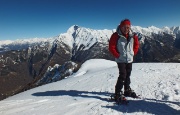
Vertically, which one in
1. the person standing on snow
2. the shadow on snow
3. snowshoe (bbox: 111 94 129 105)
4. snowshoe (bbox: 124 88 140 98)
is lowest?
the shadow on snow

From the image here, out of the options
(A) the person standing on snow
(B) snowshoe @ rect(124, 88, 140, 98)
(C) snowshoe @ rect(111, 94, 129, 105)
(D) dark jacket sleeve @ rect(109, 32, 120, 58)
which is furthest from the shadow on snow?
(D) dark jacket sleeve @ rect(109, 32, 120, 58)

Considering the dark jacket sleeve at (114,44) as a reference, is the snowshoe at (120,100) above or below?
below

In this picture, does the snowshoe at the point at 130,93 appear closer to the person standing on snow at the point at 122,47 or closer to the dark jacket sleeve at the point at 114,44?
the person standing on snow at the point at 122,47

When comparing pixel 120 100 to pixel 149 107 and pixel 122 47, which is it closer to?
pixel 149 107

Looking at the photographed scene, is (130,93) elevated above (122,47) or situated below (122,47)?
below

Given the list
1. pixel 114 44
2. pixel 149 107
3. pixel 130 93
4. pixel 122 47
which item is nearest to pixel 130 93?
pixel 130 93

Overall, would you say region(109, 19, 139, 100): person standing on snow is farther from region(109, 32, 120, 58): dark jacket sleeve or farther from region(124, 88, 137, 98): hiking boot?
region(124, 88, 137, 98): hiking boot

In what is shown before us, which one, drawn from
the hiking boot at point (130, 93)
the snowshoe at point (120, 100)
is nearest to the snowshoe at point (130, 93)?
the hiking boot at point (130, 93)

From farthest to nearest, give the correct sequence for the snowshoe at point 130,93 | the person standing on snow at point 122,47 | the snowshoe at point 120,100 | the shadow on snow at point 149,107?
the snowshoe at point 130,93, the person standing on snow at point 122,47, the snowshoe at point 120,100, the shadow on snow at point 149,107

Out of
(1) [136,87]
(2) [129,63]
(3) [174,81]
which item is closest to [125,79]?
(2) [129,63]

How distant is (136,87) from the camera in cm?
1257

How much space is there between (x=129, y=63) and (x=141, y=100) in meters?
1.72

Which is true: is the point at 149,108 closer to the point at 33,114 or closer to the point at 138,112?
the point at 138,112

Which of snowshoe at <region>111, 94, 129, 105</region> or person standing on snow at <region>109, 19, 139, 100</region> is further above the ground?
person standing on snow at <region>109, 19, 139, 100</region>
